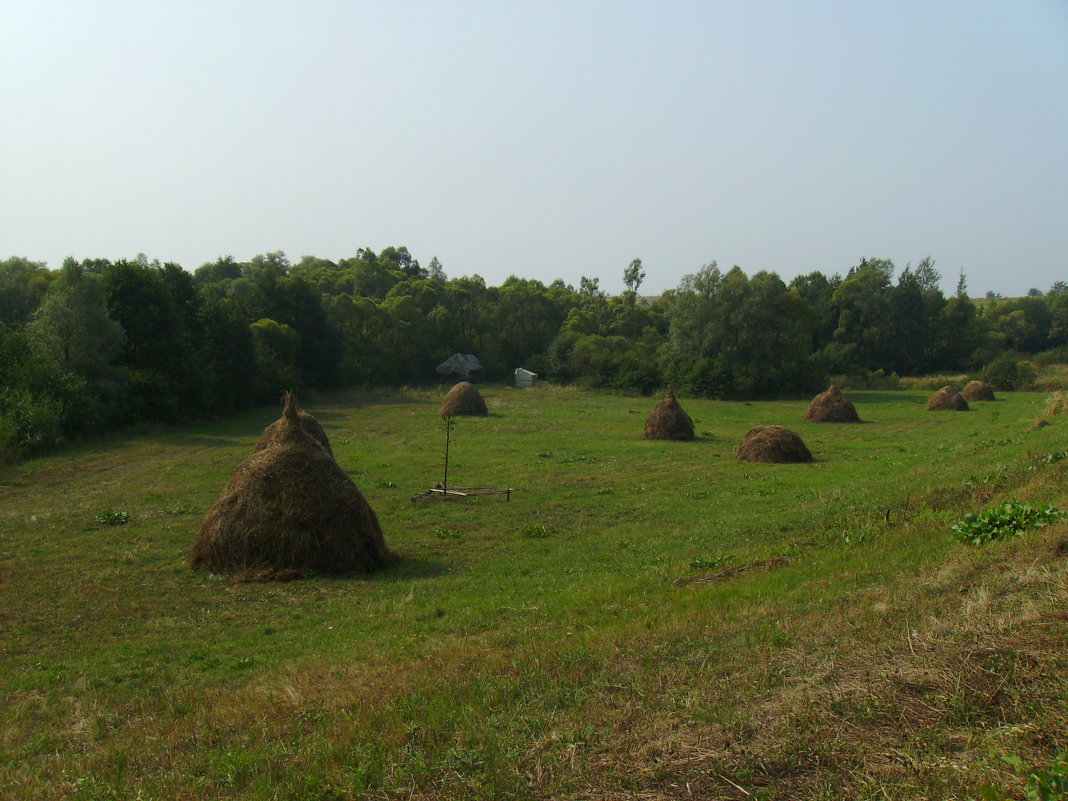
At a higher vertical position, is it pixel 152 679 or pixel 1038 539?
pixel 1038 539

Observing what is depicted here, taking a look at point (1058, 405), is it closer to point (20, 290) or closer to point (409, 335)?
point (409, 335)

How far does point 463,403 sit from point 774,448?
2065 centimetres

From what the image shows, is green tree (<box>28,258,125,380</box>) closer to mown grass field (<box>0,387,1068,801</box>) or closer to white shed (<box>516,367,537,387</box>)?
mown grass field (<box>0,387,1068,801</box>)

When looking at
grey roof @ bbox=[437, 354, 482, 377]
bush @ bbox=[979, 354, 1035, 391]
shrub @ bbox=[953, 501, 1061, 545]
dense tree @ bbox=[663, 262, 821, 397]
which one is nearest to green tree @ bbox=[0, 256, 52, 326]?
grey roof @ bbox=[437, 354, 482, 377]

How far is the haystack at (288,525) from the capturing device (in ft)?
39.4

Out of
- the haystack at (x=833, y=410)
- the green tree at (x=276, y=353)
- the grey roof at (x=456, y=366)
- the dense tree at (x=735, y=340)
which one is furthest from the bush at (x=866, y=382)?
the green tree at (x=276, y=353)

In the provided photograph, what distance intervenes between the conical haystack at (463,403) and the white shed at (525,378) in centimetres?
2437

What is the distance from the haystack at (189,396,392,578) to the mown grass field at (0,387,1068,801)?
45 cm

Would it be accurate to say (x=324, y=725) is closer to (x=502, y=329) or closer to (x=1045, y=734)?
(x=1045, y=734)

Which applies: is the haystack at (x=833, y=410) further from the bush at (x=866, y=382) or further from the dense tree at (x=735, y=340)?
the bush at (x=866, y=382)

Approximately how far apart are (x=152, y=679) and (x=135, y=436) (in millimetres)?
28346

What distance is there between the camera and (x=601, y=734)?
462cm

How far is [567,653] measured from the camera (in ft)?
21.7

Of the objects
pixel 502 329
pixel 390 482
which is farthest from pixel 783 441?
pixel 502 329
